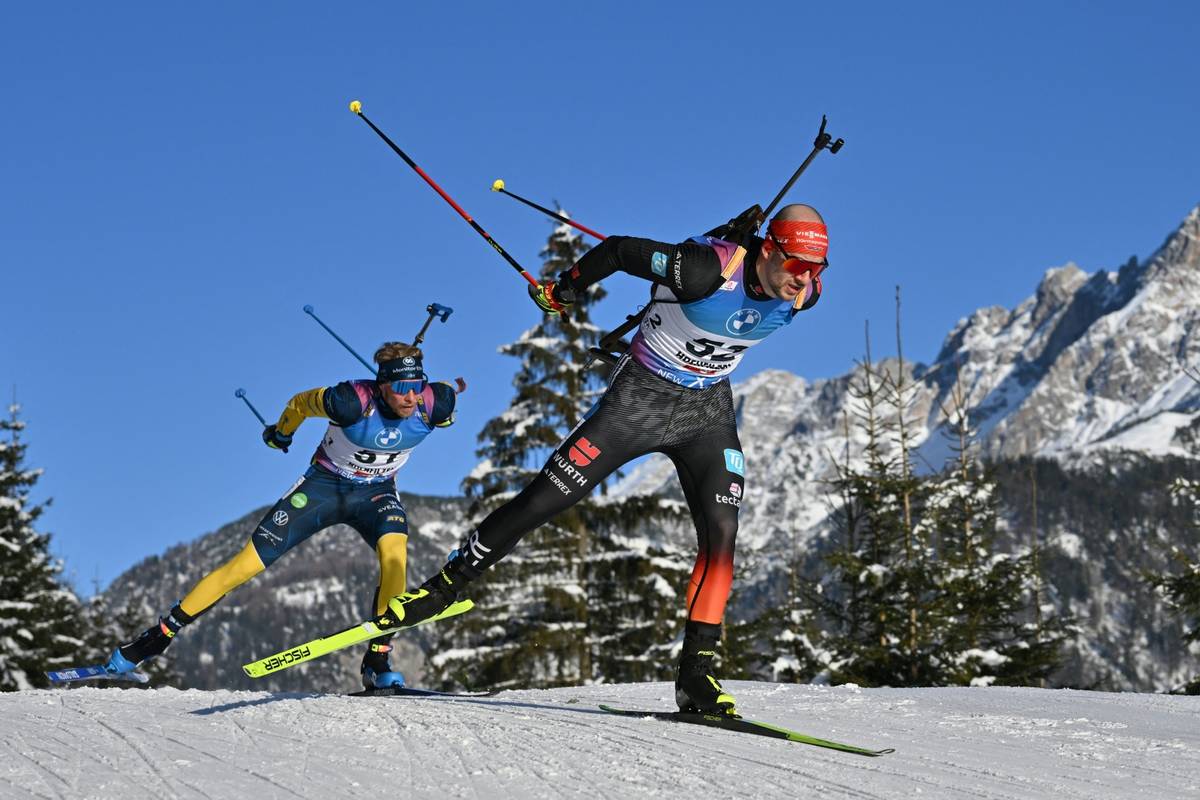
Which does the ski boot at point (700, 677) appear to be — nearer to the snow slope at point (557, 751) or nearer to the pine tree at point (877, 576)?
the snow slope at point (557, 751)

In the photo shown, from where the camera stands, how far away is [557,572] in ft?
78.6

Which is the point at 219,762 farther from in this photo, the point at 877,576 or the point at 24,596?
the point at 24,596

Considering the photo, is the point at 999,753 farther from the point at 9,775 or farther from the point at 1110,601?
the point at 1110,601

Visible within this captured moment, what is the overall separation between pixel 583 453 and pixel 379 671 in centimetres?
328

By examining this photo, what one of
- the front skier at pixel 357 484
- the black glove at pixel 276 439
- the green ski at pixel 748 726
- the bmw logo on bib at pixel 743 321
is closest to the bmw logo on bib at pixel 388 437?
the front skier at pixel 357 484

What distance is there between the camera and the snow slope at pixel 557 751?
4.64 m

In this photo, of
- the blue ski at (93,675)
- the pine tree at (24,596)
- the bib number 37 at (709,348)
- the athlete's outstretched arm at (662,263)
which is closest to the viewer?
the athlete's outstretched arm at (662,263)

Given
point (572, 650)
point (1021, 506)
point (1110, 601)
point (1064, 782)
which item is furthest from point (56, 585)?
point (1110, 601)

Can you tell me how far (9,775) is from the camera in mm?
4672

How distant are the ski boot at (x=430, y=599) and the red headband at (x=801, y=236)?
86.1 inches

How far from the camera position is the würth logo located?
21.0ft

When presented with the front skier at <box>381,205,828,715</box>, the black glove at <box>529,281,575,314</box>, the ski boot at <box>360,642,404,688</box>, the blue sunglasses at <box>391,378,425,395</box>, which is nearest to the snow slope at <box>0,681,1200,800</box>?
the front skier at <box>381,205,828,715</box>

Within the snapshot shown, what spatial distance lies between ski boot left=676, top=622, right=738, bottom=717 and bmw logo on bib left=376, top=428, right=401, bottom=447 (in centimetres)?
288

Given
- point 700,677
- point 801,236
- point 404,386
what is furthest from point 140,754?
point 404,386
